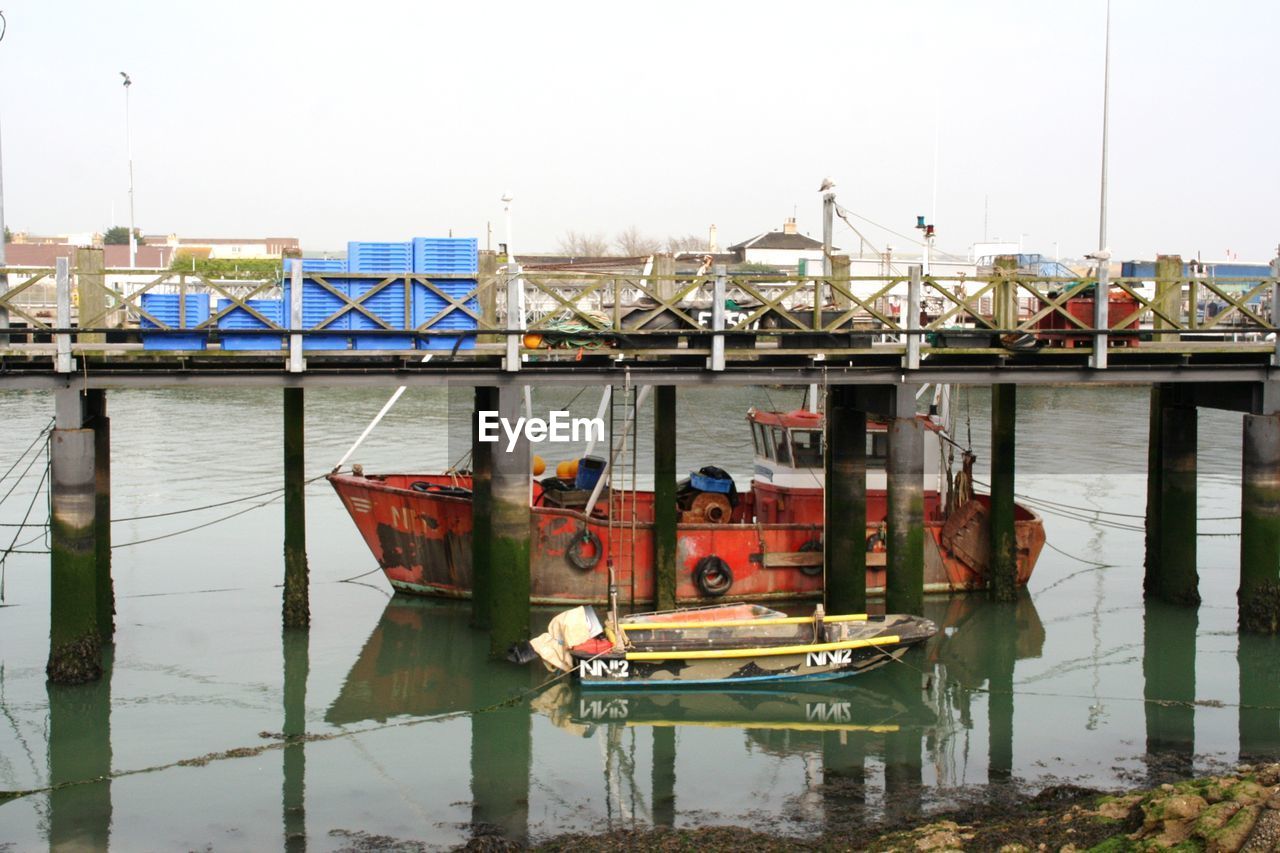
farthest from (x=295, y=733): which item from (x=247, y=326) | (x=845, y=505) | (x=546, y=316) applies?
(x=845, y=505)

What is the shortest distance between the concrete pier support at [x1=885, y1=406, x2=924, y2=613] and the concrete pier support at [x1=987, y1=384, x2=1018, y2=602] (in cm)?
421

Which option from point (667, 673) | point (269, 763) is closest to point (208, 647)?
point (269, 763)

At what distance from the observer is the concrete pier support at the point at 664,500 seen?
2178cm

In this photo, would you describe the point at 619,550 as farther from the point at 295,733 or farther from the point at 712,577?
the point at 295,733

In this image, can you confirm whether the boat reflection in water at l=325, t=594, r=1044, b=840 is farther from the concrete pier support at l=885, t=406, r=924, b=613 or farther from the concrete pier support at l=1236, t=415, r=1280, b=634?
the concrete pier support at l=1236, t=415, r=1280, b=634

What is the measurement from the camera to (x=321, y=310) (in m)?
18.0

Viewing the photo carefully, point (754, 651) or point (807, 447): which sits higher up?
point (807, 447)

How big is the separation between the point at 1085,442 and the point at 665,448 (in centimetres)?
3324

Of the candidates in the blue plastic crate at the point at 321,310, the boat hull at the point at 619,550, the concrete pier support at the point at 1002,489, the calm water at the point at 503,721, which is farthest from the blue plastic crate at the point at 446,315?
the concrete pier support at the point at 1002,489

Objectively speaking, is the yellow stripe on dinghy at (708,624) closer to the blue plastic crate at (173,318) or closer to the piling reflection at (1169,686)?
the piling reflection at (1169,686)

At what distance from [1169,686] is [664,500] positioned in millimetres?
7962

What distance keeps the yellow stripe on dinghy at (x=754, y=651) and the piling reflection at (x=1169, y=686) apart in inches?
142

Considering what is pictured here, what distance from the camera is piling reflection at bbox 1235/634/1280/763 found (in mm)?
17125

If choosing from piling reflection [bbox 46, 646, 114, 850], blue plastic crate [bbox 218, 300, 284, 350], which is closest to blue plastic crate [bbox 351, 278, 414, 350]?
blue plastic crate [bbox 218, 300, 284, 350]
